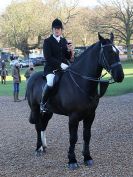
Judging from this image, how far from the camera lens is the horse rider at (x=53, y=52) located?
7977mm

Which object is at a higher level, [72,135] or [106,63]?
[106,63]

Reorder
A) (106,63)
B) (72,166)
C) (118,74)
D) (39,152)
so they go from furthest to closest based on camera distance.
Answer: (39,152) → (72,166) → (106,63) → (118,74)

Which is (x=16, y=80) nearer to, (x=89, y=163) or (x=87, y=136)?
(x=87, y=136)

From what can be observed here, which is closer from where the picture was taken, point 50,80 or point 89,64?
point 89,64

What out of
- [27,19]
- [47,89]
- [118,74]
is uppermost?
[27,19]

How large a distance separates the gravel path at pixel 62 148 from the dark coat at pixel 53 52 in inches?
75.5

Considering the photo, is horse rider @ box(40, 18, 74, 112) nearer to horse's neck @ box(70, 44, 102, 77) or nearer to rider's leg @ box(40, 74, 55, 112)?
rider's leg @ box(40, 74, 55, 112)

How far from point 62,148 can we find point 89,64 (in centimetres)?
250

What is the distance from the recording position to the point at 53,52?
8078mm

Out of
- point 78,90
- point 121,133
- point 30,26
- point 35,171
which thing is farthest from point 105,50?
point 30,26

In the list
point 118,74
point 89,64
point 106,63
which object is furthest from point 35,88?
point 118,74

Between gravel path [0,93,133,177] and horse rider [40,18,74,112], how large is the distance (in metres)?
1.37

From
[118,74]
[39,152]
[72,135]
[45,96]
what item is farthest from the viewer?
[39,152]

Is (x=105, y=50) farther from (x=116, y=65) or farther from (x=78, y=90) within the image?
(x=78, y=90)
